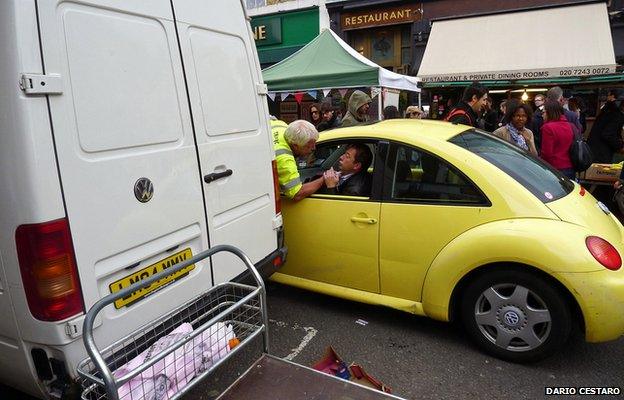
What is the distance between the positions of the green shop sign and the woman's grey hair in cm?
1298

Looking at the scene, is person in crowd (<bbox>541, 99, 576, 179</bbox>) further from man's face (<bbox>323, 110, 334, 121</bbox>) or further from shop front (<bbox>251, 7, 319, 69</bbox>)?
shop front (<bbox>251, 7, 319, 69</bbox>)

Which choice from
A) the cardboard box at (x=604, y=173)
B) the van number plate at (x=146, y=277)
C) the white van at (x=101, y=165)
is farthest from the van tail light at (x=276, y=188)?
the cardboard box at (x=604, y=173)

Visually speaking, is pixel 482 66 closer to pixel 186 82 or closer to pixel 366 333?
A: pixel 366 333

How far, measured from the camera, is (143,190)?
212cm

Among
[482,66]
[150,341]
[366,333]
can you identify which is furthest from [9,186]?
[482,66]

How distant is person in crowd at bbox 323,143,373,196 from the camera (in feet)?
11.3

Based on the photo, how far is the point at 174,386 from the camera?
5.94ft

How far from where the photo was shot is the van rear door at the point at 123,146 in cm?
181

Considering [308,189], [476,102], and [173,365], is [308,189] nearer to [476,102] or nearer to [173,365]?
[173,365]

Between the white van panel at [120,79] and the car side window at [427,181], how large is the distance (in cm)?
157

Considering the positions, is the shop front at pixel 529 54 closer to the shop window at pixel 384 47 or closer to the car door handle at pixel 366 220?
the shop window at pixel 384 47

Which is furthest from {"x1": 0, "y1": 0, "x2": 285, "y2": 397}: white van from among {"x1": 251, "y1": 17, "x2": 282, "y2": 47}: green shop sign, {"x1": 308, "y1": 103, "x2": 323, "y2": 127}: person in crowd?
{"x1": 251, "y1": 17, "x2": 282, "y2": 47}: green shop sign

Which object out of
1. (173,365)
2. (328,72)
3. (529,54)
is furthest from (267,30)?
(173,365)

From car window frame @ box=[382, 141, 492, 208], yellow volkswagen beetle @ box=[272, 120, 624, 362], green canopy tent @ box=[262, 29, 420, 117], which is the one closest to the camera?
yellow volkswagen beetle @ box=[272, 120, 624, 362]
